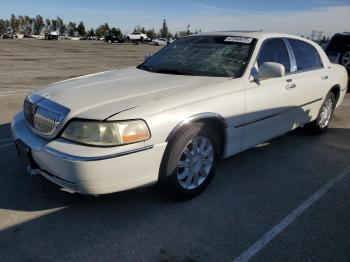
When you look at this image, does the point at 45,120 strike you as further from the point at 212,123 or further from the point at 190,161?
the point at 212,123

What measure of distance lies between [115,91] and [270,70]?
1691 millimetres

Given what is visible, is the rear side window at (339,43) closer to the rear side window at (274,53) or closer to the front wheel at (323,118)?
the front wheel at (323,118)

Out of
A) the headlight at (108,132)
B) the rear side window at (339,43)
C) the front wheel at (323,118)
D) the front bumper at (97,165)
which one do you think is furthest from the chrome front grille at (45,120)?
the rear side window at (339,43)

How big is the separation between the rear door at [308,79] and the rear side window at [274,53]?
0.21m

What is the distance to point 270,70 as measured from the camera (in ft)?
13.4

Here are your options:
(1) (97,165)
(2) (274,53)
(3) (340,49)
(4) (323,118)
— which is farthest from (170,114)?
(3) (340,49)

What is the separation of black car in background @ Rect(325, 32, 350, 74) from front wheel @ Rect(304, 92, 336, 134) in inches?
208

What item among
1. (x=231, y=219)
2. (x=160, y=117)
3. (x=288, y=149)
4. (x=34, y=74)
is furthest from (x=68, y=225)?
(x=34, y=74)

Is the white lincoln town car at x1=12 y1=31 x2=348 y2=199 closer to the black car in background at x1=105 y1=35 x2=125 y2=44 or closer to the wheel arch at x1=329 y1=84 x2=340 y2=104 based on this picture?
the wheel arch at x1=329 y1=84 x2=340 y2=104

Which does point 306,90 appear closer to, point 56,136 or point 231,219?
point 231,219

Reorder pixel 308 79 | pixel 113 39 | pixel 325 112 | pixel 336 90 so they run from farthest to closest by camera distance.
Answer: pixel 113 39 < pixel 336 90 < pixel 325 112 < pixel 308 79

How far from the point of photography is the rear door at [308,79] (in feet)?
16.5

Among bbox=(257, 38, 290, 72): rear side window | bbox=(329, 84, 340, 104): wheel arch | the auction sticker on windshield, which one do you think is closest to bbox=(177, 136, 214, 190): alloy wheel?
bbox=(257, 38, 290, 72): rear side window

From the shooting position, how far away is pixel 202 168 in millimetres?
3816
